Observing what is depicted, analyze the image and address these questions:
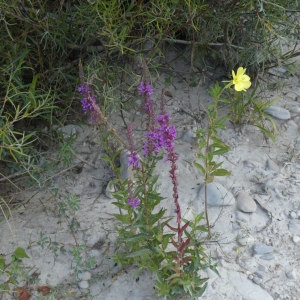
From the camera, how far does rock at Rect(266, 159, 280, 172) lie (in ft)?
8.82

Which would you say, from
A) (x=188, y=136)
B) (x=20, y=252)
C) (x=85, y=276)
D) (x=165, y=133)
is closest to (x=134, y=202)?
(x=165, y=133)

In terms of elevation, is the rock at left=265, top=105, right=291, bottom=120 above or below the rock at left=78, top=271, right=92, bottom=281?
above

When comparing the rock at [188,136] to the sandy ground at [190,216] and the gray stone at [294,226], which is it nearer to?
the sandy ground at [190,216]

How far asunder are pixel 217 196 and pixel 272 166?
0.40 m

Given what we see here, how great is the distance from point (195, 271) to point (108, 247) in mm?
533

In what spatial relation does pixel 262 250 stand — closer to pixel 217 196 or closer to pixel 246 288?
pixel 246 288

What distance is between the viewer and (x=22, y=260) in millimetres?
2352

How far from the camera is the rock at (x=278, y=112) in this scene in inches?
118

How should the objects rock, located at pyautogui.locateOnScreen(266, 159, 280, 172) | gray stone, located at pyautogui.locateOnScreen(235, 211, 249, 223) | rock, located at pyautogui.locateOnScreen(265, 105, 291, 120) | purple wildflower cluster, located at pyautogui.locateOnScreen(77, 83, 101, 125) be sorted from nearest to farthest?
1. purple wildflower cluster, located at pyautogui.locateOnScreen(77, 83, 101, 125)
2. gray stone, located at pyautogui.locateOnScreen(235, 211, 249, 223)
3. rock, located at pyautogui.locateOnScreen(266, 159, 280, 172)
4. rock, located at pyautogui.locateOnScreen(265, 105, 291, 120)

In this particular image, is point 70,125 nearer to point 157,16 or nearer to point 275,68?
point 157,16

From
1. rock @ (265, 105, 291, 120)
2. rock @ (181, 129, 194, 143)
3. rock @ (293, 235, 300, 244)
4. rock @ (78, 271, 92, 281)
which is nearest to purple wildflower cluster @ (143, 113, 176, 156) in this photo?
rock @ (78, 271, 92, 281)

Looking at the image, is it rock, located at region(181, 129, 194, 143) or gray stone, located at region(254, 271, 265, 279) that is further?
rock, located at region(181, 129, 194, 143)

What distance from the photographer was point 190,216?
8.09 feet

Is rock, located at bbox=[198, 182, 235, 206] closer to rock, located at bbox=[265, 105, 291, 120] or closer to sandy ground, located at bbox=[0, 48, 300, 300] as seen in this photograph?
sandy ground, located at bbox=[0, 48, 300, 300]
